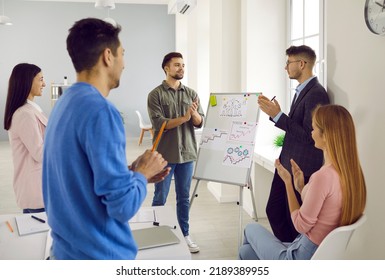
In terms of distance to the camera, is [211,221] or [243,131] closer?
[243,131]

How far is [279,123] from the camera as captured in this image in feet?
8.04

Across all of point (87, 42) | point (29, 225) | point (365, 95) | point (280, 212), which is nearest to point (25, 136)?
point (29, 225)

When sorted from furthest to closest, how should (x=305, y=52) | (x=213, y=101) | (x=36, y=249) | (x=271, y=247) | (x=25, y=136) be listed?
1. (x=213, y=101)
2. (x=305, y=52)
3. (x=25, y=136)
4. (x=271, y=247)
5. (x=36, y=249)

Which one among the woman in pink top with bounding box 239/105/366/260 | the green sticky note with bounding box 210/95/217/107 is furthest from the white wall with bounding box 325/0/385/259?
the green sticky note with bounding box 210/95/217/107

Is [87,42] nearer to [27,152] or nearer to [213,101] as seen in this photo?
[27,152]

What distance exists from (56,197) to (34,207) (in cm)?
118

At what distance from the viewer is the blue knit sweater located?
42.4 inches

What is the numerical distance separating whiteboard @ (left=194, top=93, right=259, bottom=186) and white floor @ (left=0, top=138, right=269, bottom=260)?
0.36 metres

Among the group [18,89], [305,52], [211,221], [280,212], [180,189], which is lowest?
[211,221]

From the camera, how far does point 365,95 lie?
2.13 meters

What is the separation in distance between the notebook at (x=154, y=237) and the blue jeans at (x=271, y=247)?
537 millimetres

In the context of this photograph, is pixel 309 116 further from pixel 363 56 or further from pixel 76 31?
pixel 76 31

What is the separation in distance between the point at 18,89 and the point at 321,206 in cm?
177

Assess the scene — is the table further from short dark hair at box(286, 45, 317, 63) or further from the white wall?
short dark hair at box(286, 45, 317, 63)
